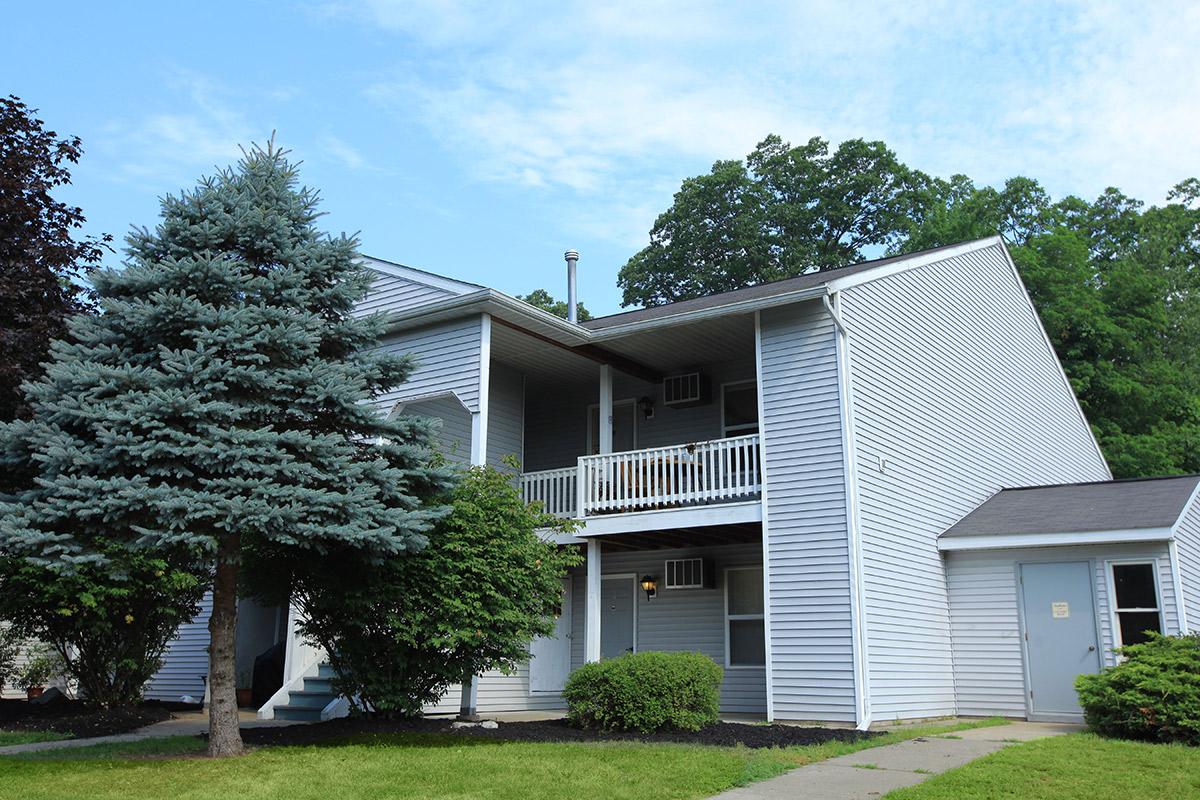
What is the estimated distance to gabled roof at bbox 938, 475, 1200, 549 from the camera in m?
13.9

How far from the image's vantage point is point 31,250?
1421cm

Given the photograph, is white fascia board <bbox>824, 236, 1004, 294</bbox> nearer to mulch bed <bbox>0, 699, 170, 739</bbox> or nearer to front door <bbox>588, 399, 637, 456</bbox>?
front door <bbox>588, 399, 637, 456</bbox>

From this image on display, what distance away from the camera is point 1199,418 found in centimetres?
3008

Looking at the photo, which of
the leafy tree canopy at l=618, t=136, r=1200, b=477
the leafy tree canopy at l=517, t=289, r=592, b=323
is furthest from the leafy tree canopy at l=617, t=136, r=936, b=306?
the leafy tree canopy at l=517, t=289, r=592, b=323

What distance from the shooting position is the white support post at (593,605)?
563 inches

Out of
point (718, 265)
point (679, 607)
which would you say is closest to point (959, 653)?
point (679, 607)

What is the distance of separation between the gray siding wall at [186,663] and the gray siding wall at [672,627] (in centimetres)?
701

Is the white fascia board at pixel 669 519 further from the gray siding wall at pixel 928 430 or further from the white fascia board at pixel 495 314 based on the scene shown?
the white fascia board at pixel 495 314

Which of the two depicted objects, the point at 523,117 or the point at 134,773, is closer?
the point at 134,773

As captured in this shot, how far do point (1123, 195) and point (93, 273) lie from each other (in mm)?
36193

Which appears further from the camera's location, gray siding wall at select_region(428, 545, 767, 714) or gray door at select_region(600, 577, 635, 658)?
gray door at select_region(600, 577, 635, 658)

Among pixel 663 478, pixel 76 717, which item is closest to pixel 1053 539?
pixel 663 478

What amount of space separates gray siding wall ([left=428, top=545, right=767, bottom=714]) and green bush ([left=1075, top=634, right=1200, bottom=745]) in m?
5.01

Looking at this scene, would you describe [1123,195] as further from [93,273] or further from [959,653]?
[93,273]
